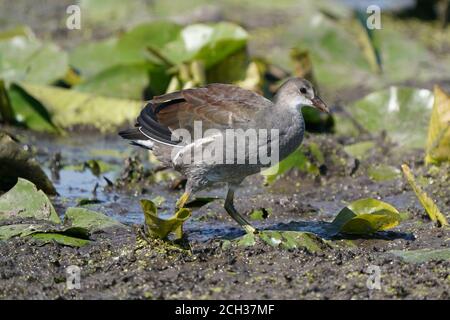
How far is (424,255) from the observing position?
5398mm

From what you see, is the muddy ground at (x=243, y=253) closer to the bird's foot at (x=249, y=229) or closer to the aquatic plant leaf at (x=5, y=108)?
the bird's foot at (x=249, y=229)

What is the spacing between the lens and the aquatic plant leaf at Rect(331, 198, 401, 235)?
19.0 feet

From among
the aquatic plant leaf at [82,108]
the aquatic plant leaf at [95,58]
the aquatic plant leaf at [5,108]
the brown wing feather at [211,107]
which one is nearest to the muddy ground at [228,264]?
the brown wing feather at [211,107]

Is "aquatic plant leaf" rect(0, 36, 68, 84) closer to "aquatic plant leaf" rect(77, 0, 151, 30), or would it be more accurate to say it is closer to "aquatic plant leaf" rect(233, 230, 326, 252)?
"aquatic plant leaf" rect(77, 0, 151, 30)

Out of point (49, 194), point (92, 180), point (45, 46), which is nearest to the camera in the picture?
point (49, 194)

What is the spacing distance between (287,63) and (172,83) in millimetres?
2303

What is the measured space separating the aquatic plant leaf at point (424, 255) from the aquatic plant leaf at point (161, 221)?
1.30 m

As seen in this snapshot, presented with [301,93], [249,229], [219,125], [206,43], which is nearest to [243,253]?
[249,229]

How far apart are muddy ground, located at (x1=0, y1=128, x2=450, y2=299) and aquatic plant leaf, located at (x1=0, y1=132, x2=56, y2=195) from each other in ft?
1.09

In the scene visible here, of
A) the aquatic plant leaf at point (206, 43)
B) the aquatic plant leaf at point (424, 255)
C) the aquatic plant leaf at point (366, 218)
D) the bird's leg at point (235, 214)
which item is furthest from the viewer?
the aquatic plant leaf at point (206, 43)

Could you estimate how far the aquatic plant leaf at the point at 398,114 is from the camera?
8445mm
